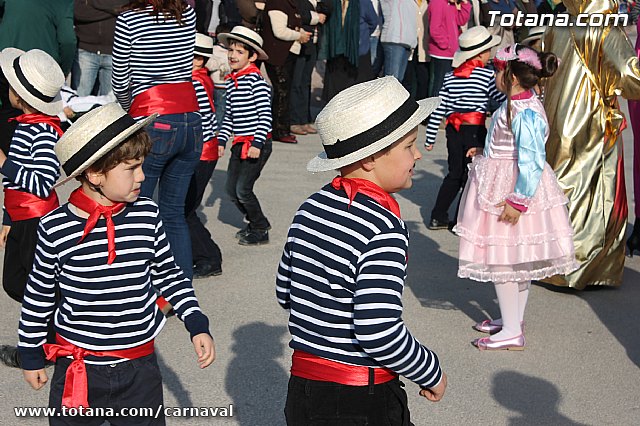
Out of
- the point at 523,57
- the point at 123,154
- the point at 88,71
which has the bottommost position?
the point at 88,71

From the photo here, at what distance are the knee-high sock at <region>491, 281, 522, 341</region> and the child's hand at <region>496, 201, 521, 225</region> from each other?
0.38 metres

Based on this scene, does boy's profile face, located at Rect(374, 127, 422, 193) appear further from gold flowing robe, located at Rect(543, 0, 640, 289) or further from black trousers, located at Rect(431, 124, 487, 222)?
black trousers, located at Rect(431, 124, 487, 222)

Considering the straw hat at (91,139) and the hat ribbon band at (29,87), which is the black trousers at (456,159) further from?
the straw hat at (91,139)

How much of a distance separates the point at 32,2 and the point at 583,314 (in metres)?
5.64

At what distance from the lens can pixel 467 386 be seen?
5102 mm

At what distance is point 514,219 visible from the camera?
546cm

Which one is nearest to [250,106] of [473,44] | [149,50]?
[149,50]

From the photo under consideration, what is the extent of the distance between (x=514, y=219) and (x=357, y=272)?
2.78m

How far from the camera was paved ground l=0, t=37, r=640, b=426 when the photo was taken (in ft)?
15.8

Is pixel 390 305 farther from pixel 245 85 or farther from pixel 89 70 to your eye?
pixel 89 70

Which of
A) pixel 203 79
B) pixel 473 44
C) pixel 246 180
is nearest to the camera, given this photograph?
pixel 203 79

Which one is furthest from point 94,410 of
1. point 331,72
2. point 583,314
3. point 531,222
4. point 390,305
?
point 331,72

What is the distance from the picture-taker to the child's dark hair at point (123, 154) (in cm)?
333

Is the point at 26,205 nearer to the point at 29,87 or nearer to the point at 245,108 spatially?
the point at 29,87
